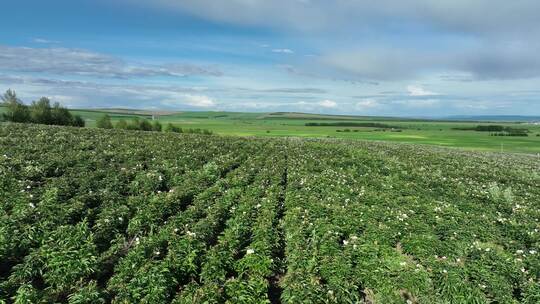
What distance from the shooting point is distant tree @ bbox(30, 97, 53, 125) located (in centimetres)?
8994

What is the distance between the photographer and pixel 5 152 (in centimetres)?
2111

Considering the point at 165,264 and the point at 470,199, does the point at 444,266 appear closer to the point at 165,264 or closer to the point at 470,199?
the point at 165,264

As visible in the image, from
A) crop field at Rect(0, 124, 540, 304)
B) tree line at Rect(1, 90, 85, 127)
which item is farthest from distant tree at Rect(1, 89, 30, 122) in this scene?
crop field at Rect(0, 124, 540, 304)

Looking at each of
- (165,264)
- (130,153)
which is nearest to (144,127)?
(130,153)

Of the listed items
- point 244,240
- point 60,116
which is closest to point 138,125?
point 60,116

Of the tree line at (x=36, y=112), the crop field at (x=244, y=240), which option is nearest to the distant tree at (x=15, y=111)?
the tree line at (x=36, y=112)

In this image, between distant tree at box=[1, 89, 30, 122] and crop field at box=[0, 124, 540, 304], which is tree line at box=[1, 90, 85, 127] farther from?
crop field at box=[0, 124, 540, 304]

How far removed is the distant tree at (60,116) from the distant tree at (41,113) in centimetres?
93

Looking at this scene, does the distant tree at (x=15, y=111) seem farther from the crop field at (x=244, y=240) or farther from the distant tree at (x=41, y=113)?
the crop field at (x=244, y=240)

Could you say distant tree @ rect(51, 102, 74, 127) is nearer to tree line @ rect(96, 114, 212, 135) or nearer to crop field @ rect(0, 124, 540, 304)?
tree line @ rect(96, 114, 212, 135)

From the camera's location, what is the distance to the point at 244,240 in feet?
38.7

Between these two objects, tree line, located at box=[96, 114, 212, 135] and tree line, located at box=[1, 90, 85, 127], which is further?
tree line, located at box=[96, 114, 212, 135]

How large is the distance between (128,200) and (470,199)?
1834cm

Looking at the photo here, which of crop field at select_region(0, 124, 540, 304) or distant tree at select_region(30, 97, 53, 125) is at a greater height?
distant tree at select_region(30, 97, 53, 125)
